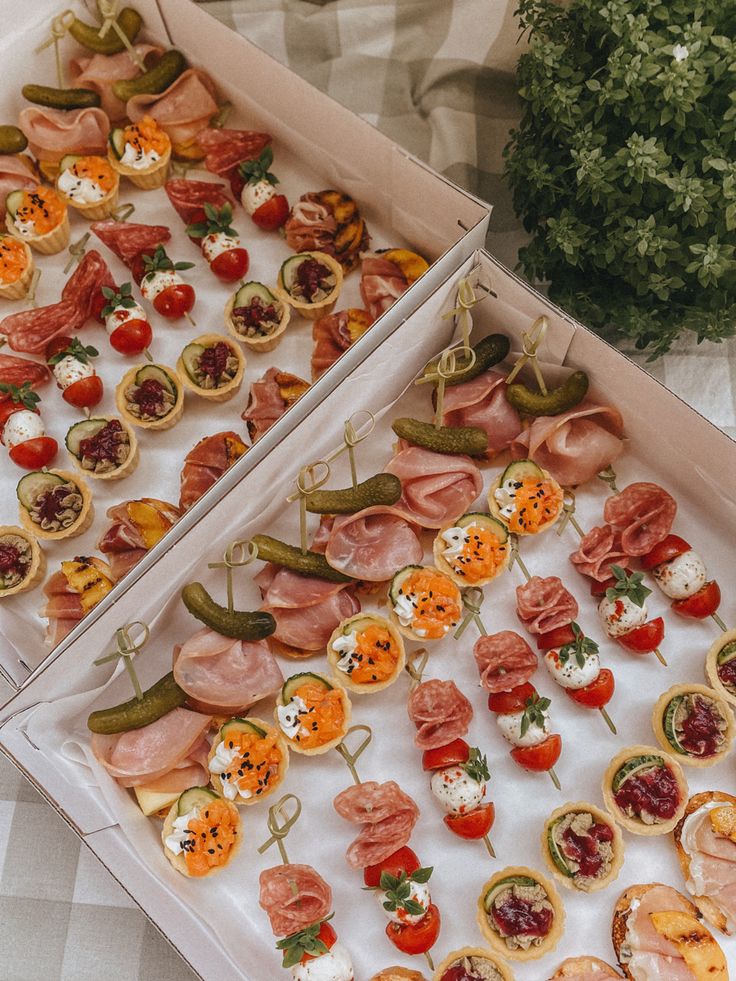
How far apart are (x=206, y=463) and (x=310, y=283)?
1.59 feet

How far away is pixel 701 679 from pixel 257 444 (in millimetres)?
972

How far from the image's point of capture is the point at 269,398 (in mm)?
1942

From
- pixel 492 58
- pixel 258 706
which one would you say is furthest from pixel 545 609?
pixel 492 58

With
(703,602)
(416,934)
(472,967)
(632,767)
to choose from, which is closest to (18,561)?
(416,934)

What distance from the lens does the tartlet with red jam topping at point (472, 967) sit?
5.18 ft

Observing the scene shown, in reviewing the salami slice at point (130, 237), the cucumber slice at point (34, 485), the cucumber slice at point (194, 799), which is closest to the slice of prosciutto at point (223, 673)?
the cucumber slice at point (194, 799)

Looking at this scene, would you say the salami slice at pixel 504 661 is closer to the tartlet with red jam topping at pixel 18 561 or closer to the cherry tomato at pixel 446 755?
the cherry tomato at pixel 446 755

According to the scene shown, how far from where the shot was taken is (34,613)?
6.25 ft

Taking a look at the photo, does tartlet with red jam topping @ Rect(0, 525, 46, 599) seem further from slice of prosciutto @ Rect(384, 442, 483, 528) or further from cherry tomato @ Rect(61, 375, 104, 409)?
slice of prosciutto @ Rect(384, 442, 483, 528)

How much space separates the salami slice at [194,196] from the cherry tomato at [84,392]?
0.47 m

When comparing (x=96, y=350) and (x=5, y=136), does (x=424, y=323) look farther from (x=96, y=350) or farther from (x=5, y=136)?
(x=5, y=136)

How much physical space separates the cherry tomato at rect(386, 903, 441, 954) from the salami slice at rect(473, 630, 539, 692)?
1.35ft

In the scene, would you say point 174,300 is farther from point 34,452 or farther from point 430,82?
point 430,82

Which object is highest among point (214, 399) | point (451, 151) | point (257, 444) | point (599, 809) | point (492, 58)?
point (492, 58)
